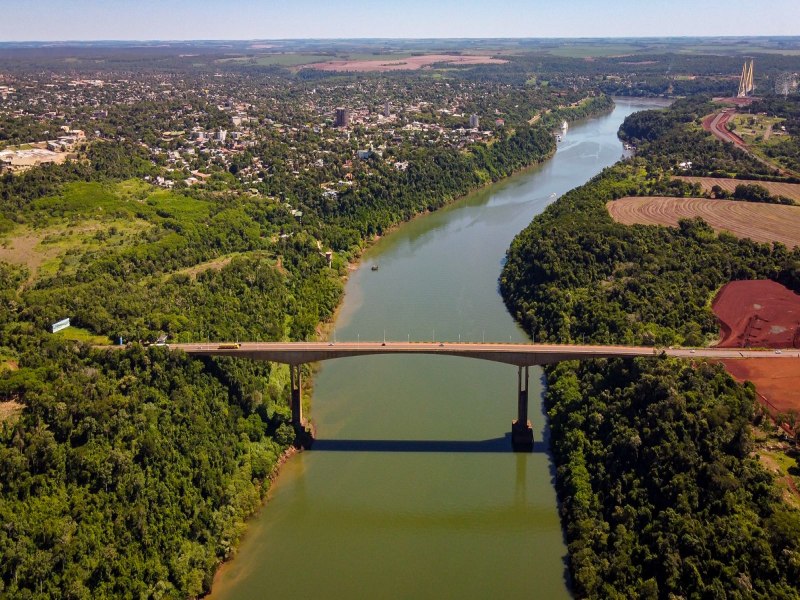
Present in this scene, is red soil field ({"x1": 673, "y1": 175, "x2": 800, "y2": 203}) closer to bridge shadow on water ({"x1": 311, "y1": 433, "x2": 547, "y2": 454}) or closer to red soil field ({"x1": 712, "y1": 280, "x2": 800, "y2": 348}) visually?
red soil field ({"x1": 712, "y1": 280, "x2": 800, "y2": 348})

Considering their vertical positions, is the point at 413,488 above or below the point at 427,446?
below

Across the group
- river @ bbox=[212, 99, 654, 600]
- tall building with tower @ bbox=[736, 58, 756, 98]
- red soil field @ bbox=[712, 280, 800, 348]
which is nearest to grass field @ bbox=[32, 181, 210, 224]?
river @ bbox=[212, 99, 654, 600]

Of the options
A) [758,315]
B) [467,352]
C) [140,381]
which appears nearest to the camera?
[140,381]

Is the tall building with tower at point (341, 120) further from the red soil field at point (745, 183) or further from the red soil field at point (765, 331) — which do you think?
the red soil field at point (765, 331)

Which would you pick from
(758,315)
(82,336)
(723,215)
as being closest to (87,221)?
(82,336)

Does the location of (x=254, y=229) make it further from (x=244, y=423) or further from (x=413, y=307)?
(x=244, y=423)

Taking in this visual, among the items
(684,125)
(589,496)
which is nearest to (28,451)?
(589,496)

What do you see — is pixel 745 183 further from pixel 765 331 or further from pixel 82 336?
pixel 82 336

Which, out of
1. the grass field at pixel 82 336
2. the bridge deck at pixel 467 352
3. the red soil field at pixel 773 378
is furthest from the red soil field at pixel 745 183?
the grass field at pixel 82 336
